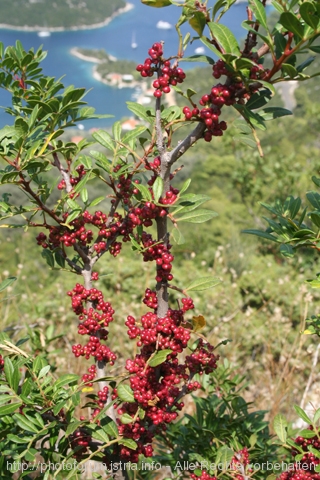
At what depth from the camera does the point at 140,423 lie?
880mm

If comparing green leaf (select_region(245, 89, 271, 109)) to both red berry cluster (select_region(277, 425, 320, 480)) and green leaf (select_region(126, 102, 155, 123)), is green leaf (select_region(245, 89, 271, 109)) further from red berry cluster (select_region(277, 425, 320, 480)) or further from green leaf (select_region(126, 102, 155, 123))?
red berry cluster (select_region(277, 425, 320, 480))

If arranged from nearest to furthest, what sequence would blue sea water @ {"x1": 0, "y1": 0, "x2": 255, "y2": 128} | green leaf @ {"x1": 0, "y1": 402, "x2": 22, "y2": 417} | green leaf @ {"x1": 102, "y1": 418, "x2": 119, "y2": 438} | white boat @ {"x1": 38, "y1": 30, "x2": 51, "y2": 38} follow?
green leaf @ {"x1": 0, "y1": 402, "x2": 22, "y2": 417} → green leaf @ {"x1": 102, "y1": 418, "x2": 119, "y2": 438} → blue sea water @ {"x1": 0, "y1": 0, "x2": 255, "y2": 128} → white boat @ {"x1": 38, "y1": 30, "x2": 51, "y2": 38}

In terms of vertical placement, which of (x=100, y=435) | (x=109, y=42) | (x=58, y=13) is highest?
(x=100, y=435)

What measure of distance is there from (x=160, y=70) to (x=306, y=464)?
826mm

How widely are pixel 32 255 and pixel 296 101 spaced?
2911 centimetres

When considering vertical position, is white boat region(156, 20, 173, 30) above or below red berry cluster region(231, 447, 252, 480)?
below

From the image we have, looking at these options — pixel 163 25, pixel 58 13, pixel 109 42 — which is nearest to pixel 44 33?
pixel 58 13

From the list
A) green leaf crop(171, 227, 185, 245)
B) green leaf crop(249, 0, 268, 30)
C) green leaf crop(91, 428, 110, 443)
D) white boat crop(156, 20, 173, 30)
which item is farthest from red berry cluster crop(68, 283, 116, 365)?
white boat crop(156, 20, 173, 30)

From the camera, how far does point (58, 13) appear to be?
38.7 m

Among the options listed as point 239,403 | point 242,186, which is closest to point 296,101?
point 242,186

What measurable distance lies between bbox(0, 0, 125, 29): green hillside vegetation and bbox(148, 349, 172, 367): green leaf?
4125 cm

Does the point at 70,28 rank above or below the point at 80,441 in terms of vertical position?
below

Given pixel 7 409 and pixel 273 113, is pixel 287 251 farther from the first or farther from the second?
pixel 7 409

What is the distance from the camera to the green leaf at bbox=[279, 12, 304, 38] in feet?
1.78
